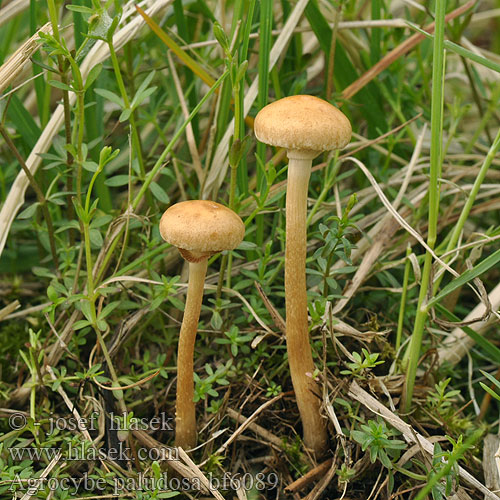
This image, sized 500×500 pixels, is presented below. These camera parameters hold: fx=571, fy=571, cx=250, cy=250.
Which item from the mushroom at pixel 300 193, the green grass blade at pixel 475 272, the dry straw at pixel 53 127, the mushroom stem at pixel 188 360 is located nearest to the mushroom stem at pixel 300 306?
the mushroom at pixel 300 193

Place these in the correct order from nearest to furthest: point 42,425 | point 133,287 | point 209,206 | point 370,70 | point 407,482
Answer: point 209,206 < point 407,482 < point 42,425 < point 133,287 < point 370,70

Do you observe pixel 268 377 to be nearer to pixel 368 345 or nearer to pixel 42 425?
pixel 368 345

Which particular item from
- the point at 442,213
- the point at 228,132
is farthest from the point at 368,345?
the point at 228,132

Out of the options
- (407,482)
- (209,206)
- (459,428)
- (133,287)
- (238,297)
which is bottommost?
(459,428)

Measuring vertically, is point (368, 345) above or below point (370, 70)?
below

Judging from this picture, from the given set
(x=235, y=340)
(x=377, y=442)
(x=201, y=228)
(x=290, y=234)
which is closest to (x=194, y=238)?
(x=201, y=228)

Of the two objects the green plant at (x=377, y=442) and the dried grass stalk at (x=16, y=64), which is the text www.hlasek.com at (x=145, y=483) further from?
the dried grass stalk at (x=16, y=64)

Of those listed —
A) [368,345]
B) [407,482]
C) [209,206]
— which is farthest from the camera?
[368,345]
